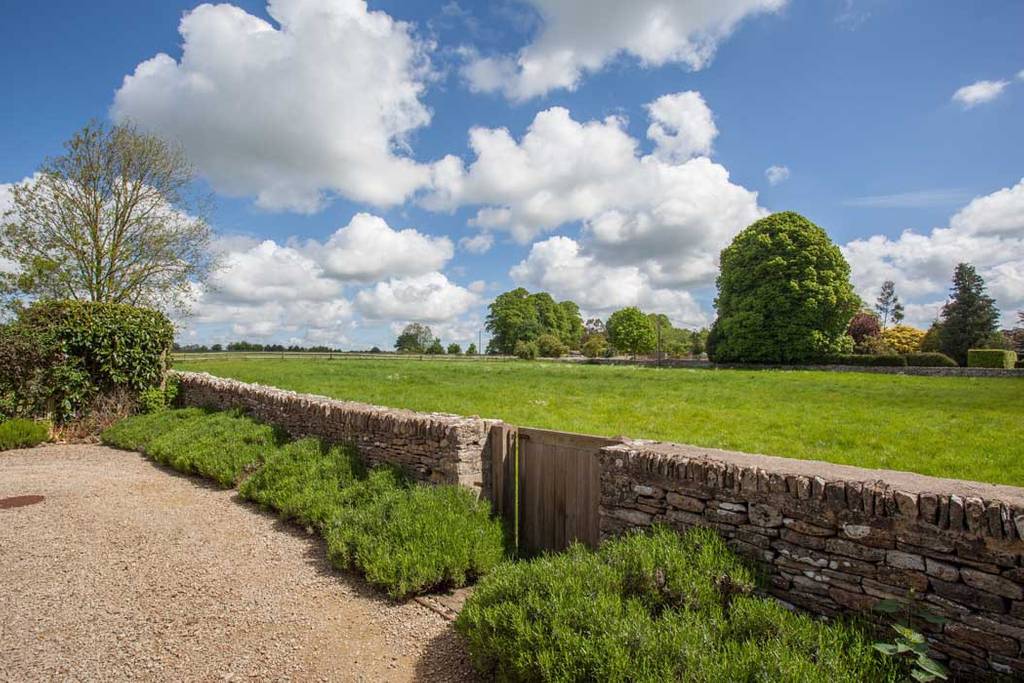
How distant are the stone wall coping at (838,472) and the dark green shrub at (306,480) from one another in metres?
3.90

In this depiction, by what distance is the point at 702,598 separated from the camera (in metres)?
3.53

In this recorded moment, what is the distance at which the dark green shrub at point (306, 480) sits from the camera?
6699 mm

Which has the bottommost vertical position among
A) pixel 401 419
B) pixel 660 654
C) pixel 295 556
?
pixel 295 556

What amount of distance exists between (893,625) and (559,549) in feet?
10.4

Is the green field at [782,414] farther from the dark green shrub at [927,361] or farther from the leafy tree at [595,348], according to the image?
the leafy tree at [595,348]

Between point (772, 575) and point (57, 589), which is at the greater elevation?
point (772, 575)

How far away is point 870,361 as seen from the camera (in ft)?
113

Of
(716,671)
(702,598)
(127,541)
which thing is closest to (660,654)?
(716,671)

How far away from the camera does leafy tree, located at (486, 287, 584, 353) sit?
8081 centimetres

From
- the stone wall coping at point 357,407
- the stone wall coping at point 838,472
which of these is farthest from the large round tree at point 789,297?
the stone wall coping at point 838,472

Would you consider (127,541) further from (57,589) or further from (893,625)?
(893,625)

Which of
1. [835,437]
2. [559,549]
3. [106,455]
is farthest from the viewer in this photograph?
[106,455]

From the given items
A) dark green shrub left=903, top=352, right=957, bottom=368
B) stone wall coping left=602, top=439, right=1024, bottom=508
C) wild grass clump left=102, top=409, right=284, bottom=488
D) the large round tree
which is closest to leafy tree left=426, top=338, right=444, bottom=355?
the large round tree

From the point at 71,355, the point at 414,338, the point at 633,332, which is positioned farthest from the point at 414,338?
the point at 71,355
